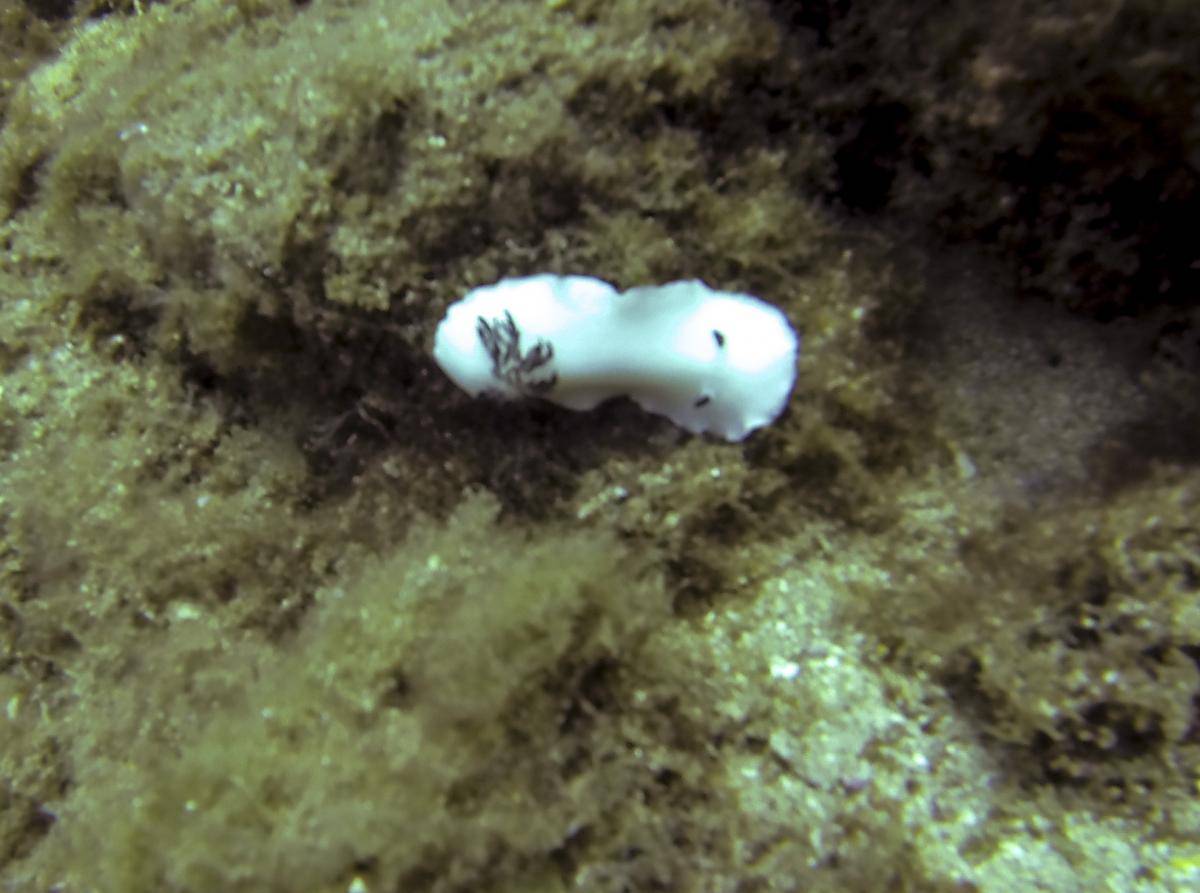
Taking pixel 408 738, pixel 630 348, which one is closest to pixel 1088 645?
pixel 630 348

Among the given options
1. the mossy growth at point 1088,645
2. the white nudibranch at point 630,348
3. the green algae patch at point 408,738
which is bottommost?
the mossy growth at point 1088,645

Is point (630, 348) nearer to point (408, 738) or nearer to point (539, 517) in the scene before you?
point (539, 517)

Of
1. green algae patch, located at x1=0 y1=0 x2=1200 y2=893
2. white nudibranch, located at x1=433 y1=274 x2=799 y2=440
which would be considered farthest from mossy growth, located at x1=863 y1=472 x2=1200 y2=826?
white nudibranch, located at x1=433 y1=274 x2=799 y2=440

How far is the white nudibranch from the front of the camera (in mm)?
3064

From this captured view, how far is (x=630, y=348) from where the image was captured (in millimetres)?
3080

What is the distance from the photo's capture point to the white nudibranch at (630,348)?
3064mm

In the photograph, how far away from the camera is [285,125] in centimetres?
316

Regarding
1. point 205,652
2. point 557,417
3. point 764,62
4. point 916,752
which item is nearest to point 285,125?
point 557,417

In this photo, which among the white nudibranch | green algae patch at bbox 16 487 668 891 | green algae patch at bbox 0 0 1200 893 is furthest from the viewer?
the white nudibranch

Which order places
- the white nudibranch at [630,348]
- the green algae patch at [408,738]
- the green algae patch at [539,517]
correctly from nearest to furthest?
1. the green algae patch at [408,738]
2. the green algae patch at [539,517]
3. the white nudibranch at [630,348]

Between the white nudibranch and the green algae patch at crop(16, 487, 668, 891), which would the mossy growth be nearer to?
the white nudibranch

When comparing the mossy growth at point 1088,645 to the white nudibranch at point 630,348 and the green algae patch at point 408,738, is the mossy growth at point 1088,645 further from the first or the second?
the green algae patch at point 408,738

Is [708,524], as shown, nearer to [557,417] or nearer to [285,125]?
[557,417]

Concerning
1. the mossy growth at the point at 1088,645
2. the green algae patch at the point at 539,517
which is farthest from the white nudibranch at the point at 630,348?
the mossy growth at the point at 1088,645
